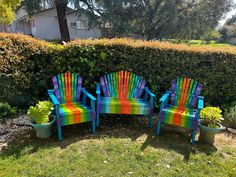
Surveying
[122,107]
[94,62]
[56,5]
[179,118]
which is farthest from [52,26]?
[179,118]

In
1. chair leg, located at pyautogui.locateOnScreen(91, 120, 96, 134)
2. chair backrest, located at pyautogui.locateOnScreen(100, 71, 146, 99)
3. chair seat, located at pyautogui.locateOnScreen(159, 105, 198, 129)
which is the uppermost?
chair backrest, located at pyautogui.locateOnScreen(100, 71, 146, 99)

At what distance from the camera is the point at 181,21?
17.0 meters

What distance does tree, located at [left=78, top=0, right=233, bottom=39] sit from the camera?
1545 centimetres

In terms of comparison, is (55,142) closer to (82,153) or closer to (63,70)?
(82,153)

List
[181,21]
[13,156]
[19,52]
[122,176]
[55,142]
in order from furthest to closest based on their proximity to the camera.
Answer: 1. [181,21]
2. [19,52]
3. [55,142]
4. [13,156]
5. [122,176]

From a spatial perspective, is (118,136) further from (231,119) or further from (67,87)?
(231,119)

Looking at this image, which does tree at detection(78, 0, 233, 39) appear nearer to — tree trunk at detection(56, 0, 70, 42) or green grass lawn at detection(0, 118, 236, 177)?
tree trunk at detection(56, 0, 70, 42)

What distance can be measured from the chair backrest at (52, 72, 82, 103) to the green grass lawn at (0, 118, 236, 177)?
545 millimetres

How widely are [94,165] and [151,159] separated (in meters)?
0.76

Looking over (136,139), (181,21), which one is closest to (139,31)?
(181,21)

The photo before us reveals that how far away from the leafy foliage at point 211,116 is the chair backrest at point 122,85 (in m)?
1.20

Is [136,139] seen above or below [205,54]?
below

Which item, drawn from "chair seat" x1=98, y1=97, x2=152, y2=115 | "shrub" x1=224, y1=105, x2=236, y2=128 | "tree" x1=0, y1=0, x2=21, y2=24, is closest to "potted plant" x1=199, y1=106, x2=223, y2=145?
"chair seat" x1=98, y1=97, x2=152, y2=115

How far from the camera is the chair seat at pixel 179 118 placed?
11.1 feet
